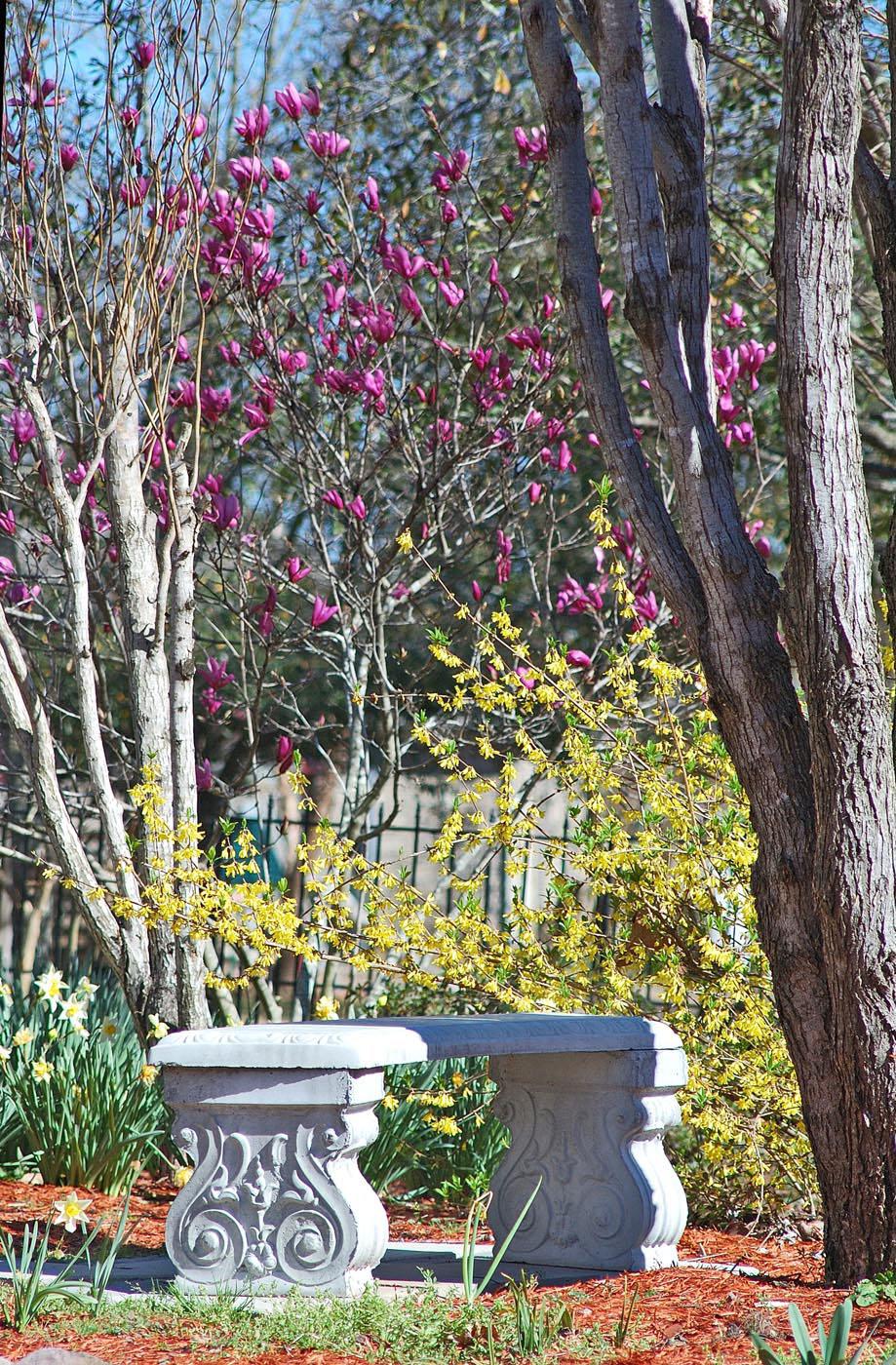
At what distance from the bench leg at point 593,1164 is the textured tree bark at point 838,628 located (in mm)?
612

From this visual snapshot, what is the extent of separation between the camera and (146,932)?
192 inches

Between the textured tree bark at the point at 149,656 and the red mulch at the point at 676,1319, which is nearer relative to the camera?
the red mulch at the point at 676,1319

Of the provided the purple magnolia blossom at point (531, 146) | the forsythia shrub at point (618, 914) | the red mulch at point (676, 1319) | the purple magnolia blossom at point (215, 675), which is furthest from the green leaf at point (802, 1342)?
the purple magnolia blossom at point (531, 146)

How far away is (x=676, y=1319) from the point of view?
10.3 ft

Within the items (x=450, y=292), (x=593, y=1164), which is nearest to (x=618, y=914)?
(x=593, y=1164)

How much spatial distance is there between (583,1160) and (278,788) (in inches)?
202

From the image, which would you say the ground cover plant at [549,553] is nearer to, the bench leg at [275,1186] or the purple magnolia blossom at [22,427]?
the purple magnolia blossom at [22,427]

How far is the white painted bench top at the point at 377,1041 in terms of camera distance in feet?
10.4

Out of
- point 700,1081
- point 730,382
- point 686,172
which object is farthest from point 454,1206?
point 686,172

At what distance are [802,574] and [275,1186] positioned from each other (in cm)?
196

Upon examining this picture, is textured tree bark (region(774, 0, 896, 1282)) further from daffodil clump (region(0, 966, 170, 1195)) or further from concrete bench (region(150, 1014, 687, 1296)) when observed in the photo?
daffodil clump (region(0, 966, 170, 1195))

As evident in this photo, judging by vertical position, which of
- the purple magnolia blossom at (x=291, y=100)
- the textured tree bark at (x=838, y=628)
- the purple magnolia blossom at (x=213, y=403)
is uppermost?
the purple magnolia blossom at (x=291, y=100)

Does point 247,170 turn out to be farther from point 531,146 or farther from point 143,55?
point 531,146

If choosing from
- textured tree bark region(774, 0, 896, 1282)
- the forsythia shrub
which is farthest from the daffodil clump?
textured tree bark region(774, 0, 896, 1282)
